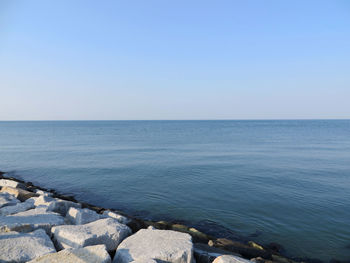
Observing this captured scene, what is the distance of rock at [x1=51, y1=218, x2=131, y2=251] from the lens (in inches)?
166

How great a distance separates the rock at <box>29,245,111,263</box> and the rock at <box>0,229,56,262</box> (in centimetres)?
27

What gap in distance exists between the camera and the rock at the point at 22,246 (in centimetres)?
366

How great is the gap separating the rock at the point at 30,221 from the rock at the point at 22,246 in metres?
0.30

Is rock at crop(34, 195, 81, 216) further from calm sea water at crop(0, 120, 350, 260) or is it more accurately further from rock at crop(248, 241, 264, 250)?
rock at crop(248, 241, 264, 250)

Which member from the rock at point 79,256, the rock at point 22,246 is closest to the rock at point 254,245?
the rock at point 79,256

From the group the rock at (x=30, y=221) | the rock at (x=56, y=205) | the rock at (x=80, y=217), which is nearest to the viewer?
the rock at (x=30, y=221)

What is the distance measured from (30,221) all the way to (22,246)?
1.38 meters

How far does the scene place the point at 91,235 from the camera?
4.28 metres

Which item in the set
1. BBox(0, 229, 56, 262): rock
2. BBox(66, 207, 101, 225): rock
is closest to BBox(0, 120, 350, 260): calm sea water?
BBox(66, 207, 101, 225): rock

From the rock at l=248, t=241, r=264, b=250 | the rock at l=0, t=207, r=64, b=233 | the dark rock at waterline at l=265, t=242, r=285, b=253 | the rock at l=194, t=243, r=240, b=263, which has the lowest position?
the dark rock at waterline at l=265, t=242, r=285, b=253

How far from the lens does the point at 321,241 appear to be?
6.91 meters

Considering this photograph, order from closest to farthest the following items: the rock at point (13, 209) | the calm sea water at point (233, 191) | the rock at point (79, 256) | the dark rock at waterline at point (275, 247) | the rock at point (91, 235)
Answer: the rock at point (79, 256) < the rock at point (91, 235) < the rock at point (13, 209) < the dark rock at waterline at point (275, 247) < the calm sea water at point (233, 191)

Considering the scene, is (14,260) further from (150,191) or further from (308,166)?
(308,166)

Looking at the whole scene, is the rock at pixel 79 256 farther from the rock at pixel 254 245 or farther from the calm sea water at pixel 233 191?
the calm sea water at pixel 233 191
